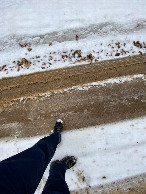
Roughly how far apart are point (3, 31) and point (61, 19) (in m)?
1.06

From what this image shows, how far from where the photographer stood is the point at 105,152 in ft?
10.9

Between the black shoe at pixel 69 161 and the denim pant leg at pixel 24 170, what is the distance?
856mm

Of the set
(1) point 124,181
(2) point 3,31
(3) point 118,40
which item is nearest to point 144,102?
Answer: (3) point 118,40

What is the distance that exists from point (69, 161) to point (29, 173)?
4.39 ft

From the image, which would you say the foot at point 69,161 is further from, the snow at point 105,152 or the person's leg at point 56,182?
the person's leg at point 56,182

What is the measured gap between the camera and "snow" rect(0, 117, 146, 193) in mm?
3307

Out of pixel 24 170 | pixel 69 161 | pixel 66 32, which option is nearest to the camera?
pixel 24 170

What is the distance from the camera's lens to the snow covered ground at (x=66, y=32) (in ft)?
11.1

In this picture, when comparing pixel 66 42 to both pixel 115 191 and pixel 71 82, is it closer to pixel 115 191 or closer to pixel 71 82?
pixel 71 82

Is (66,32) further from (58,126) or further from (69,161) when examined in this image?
(69,161)

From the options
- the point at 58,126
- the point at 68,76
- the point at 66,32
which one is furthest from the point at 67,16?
the point at 58,126

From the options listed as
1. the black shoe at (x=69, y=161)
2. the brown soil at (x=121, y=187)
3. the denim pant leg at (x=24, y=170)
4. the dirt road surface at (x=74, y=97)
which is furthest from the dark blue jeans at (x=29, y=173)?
the brown soil at (x=121, y=187)

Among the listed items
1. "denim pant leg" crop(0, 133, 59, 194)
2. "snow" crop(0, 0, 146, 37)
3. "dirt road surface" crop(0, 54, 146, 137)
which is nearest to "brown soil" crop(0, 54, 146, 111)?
"dirt road surface" crop(0, 54, 146, 137)

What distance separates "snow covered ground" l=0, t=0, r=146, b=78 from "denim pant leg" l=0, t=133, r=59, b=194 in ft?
5.39
